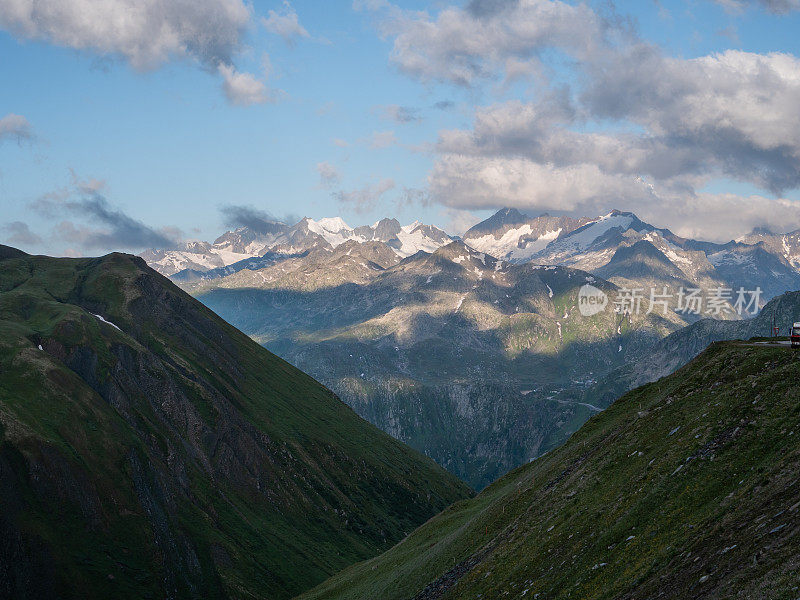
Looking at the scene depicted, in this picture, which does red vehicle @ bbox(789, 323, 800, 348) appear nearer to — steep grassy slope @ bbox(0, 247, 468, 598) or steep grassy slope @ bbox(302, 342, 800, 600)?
steep grassy slope @ bbox(302, 342, 800, 600)

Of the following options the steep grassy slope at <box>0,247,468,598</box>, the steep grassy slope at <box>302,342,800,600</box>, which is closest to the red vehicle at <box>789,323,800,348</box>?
the steep grassy slope at <box>302,342,800,600</box>

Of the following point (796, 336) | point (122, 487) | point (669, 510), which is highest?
point (122, 487)

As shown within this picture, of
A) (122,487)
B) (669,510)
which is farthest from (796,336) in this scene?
(122,487)

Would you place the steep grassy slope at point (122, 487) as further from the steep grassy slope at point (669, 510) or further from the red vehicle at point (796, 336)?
the red vehicle at point (796, 336)

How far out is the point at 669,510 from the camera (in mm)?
37812

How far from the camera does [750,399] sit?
42812 mm

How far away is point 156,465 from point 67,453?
26.2 m

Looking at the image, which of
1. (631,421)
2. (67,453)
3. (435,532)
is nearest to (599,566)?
(631,421)

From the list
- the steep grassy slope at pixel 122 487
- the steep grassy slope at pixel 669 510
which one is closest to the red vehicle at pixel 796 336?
the steep grassy slope at pixel 669 510

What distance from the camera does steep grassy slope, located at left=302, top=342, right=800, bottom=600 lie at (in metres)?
28.1

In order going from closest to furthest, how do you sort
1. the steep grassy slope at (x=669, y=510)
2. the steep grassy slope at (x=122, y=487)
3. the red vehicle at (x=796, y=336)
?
1. the steep grassy slope at (x=669, y=510)
2. the red vehicle at (x=796, y=336)
3. the steep grassy slope at (x=122, y=487)

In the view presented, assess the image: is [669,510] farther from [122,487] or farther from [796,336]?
[122,487]

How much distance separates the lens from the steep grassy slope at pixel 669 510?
2808 centimetres

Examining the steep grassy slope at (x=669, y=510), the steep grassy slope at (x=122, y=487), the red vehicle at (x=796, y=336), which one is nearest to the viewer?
the steep grassy slope at (x=669, y=510)
